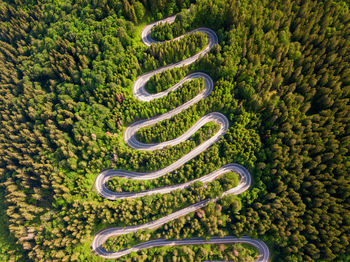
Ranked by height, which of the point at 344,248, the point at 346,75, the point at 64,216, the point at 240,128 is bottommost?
the point at 344,248

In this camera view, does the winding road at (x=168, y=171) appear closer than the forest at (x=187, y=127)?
No

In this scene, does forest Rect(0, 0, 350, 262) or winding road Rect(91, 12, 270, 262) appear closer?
forest Rect(0, 0, 350, 262)

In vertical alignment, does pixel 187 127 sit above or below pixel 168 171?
above

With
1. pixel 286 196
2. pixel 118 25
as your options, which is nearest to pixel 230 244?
pixel 286 196

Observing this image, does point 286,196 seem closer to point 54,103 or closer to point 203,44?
point 203,44

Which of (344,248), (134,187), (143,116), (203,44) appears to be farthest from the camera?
(203,44)

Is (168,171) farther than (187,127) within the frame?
No

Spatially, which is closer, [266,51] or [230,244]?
[230,244]

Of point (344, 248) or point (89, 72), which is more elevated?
point (89, 72)
